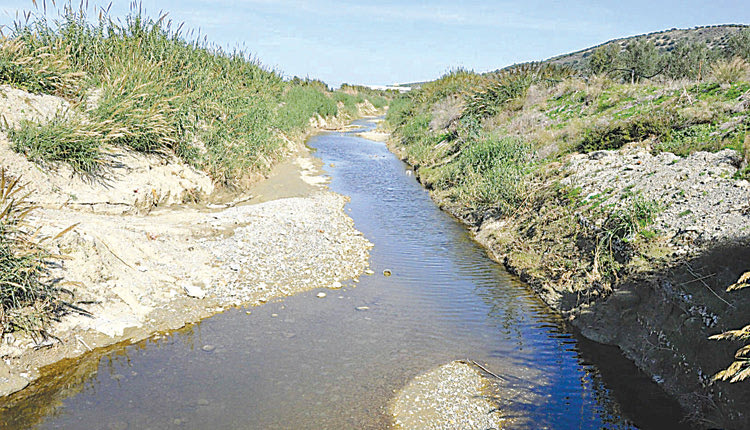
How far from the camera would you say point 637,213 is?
7938 millimetres

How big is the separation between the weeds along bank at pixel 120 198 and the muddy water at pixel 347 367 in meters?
0.59

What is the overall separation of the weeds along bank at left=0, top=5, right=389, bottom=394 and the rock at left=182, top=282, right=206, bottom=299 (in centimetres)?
2

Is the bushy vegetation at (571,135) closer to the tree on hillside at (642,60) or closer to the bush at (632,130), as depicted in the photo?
the bush at (632,130)

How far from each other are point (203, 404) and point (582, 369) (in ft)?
15.0

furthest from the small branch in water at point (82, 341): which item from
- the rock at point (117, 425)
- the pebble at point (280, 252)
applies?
the pebble at point (280, 252)

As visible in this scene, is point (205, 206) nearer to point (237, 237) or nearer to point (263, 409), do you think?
point (237, 237)

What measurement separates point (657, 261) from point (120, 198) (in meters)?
9.58

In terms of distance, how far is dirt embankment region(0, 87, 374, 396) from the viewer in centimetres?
627

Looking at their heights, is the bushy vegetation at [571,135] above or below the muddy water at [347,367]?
above

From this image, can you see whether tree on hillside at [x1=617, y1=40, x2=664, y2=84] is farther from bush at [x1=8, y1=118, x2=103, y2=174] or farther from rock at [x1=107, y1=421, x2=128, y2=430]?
rock at [x1=107, y1=421, x2=128, y2=430]

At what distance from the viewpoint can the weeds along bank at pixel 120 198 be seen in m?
5.82

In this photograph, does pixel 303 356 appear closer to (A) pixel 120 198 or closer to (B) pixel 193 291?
(B) pixel 193 291

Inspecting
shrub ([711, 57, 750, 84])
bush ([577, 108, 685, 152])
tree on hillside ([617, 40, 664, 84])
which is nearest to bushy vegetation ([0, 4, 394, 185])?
bush ([577, 108, 685, 152])

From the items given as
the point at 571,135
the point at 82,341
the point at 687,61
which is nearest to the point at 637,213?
the point at 571,135
